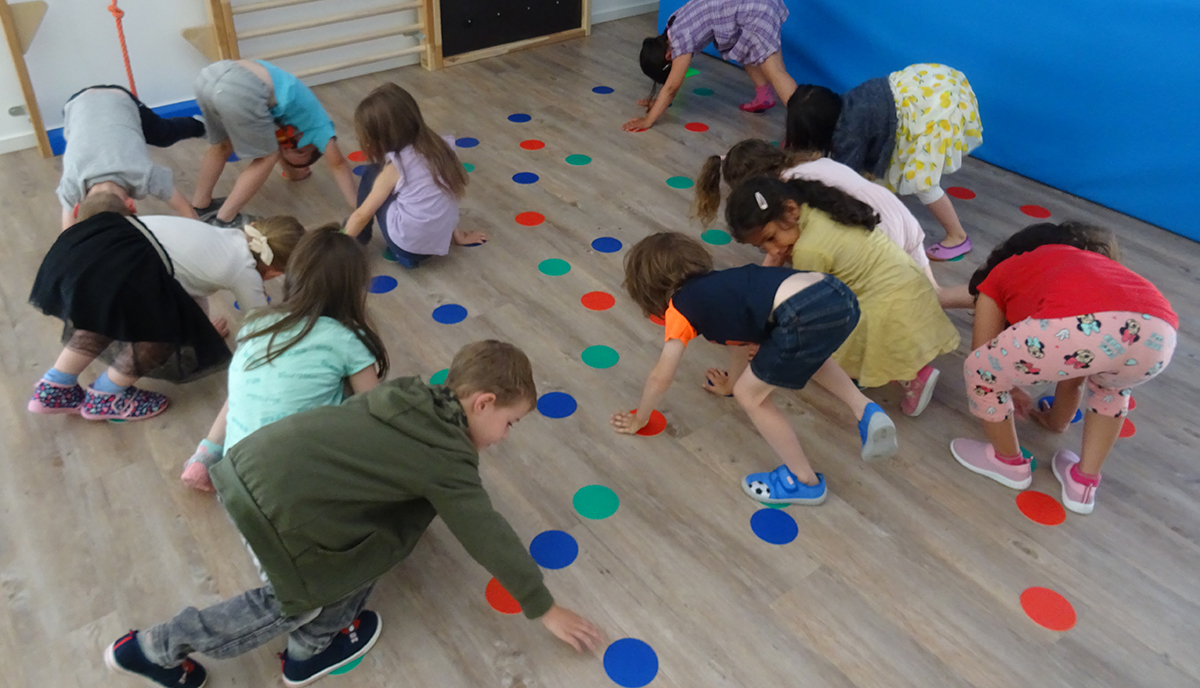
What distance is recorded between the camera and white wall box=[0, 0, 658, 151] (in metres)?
2.75

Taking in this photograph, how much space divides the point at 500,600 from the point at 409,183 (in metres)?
1.27

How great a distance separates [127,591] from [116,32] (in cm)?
227

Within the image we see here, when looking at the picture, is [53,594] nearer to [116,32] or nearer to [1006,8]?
[116,32]

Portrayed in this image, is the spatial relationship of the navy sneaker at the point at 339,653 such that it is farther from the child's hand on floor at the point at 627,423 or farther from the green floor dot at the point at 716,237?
the green floor dot at the point at 716,237

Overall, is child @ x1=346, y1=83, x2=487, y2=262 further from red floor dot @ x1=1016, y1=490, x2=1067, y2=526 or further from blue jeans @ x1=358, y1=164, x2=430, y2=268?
red floor dot @ x1=1016, y1=490, x2=1067, y2=526

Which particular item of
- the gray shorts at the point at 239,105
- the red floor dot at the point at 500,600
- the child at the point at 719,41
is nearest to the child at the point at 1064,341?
the red floor dot at the point at 500,600

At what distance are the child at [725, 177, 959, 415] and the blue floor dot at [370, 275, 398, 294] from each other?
100 cm

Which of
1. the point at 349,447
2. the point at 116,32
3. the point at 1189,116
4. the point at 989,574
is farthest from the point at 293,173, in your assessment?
the point at 1189,116

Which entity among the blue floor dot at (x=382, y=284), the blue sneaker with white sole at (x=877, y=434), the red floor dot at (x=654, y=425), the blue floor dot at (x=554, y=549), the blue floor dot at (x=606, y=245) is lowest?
the blue floor dot at (x=554, y=549)

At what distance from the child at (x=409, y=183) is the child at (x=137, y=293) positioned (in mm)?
491

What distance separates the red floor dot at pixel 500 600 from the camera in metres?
1.46

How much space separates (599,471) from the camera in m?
1.75

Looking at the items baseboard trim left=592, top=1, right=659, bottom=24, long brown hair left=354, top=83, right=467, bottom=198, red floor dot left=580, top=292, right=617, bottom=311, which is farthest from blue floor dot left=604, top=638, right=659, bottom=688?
baseboard trim left=592, top=1, right=659, bottom=24

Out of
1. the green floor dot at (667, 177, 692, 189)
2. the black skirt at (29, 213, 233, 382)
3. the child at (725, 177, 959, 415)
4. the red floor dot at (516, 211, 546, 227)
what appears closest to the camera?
the black skirt at (29, 213, 233, 382)
